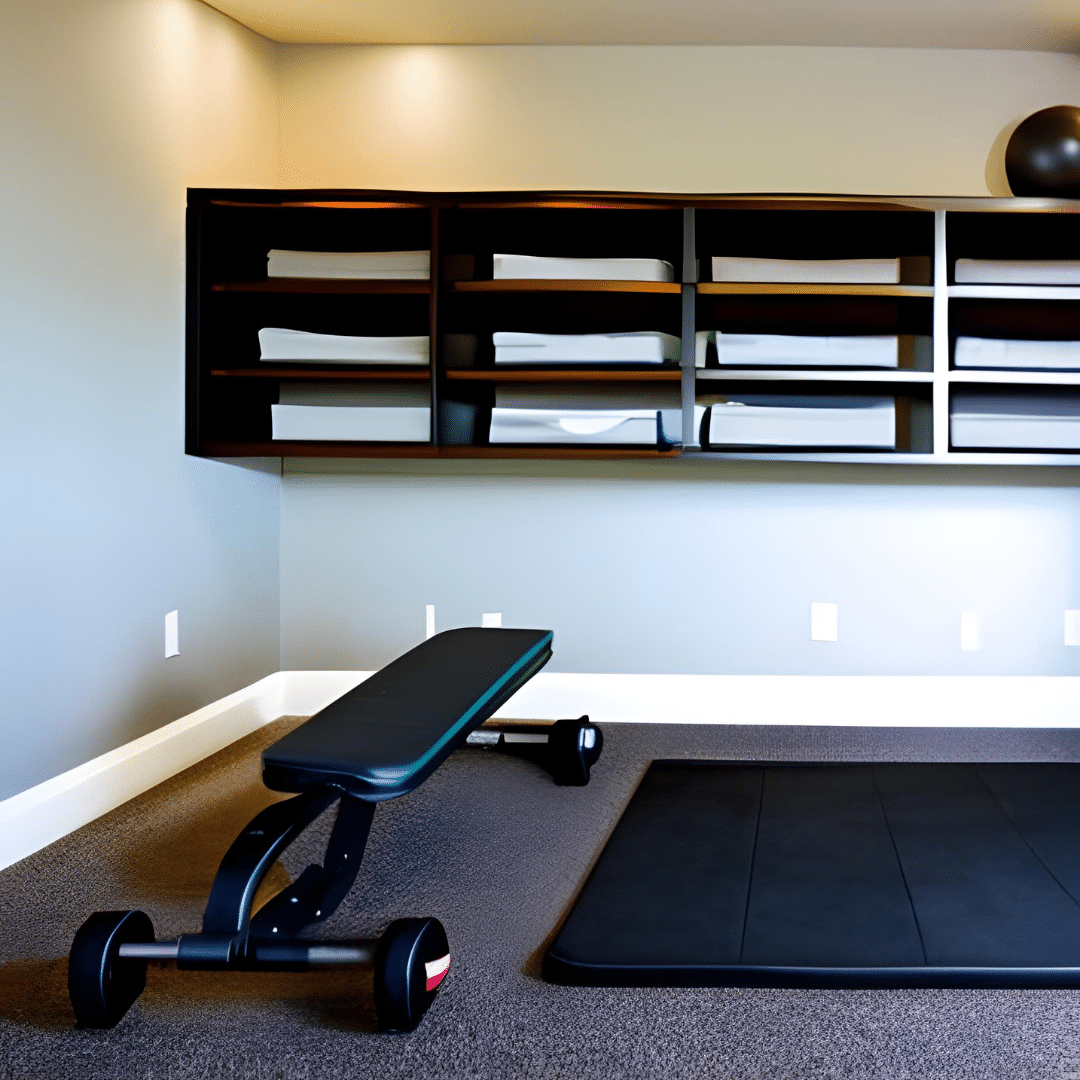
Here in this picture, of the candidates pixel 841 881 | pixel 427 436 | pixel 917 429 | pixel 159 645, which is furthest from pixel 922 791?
pixel 159 645

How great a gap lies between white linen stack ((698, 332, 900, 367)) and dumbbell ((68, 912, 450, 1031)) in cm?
214

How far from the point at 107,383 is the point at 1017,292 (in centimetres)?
261

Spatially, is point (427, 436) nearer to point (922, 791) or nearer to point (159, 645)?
point (159, 645)

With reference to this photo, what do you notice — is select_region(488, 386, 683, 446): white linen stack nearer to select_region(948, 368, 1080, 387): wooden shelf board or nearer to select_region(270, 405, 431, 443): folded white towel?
select_region(270, 405, 431, 443): folded white towel

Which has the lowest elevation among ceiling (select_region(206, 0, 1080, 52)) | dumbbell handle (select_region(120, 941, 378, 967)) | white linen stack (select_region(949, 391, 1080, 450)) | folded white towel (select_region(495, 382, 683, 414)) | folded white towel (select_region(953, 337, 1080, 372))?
dumbbell handle (select_region(120, 941, 378, 967))

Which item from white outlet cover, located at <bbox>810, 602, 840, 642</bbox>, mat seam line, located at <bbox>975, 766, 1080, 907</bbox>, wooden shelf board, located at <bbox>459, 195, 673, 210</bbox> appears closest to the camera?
mat seam line, located at <bbox>975, 766, 1080, 907</bbox>

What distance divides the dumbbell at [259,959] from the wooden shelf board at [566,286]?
81.5 inches

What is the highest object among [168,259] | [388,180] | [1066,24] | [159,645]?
[1066,24]

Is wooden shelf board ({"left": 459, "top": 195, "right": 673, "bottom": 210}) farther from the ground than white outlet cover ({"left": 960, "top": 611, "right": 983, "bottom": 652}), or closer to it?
farther from the ground

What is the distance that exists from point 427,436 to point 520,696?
3.26 ft

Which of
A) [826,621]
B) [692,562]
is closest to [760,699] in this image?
[826,621]

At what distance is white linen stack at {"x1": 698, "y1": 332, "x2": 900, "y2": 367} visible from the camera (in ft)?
10.3

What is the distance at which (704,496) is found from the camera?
358 cm

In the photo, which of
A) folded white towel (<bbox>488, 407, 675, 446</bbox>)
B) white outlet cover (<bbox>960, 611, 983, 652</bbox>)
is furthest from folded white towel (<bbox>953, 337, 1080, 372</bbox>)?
folded white towel (<bbox>488, 407, 675, 446</bbox>)
